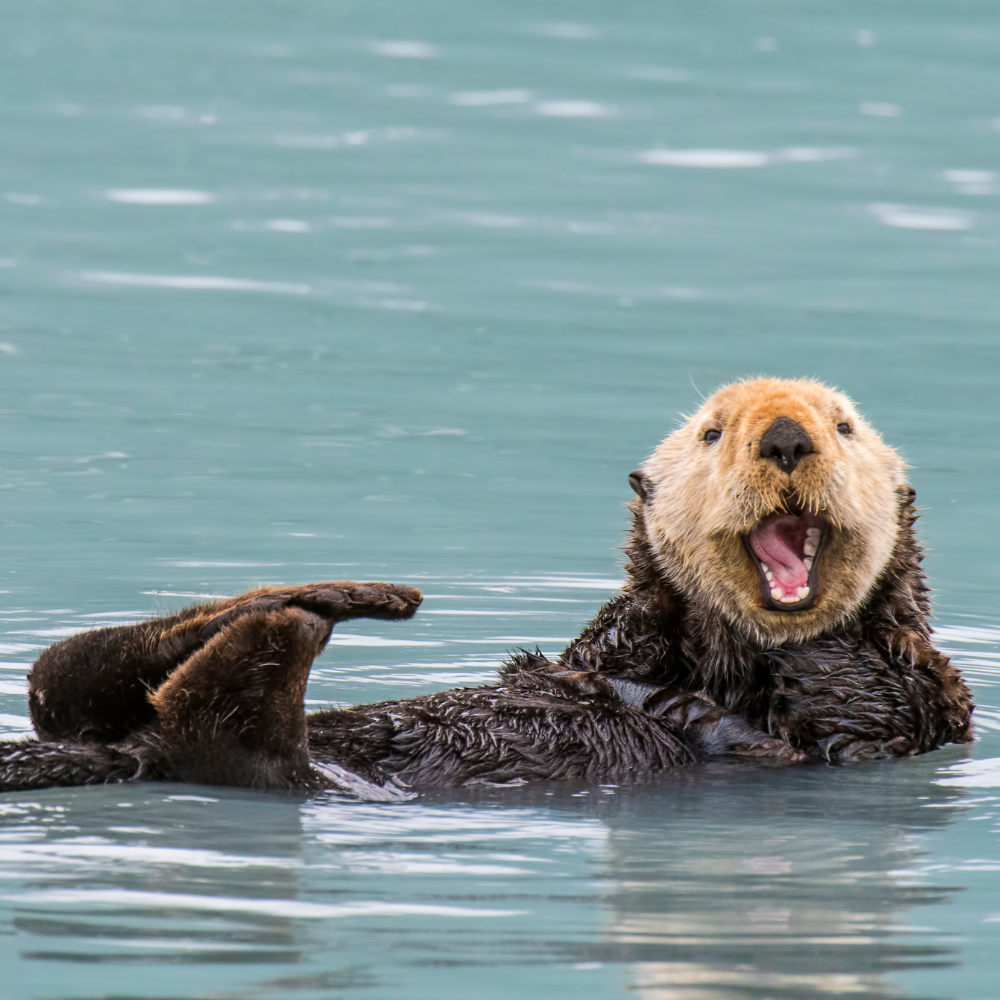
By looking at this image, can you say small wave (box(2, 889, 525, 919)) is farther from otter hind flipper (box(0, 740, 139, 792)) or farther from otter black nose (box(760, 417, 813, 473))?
otter black nose (box(760, 417, 813, 473))

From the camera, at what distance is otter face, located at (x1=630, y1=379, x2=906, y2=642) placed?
4766 millimetres

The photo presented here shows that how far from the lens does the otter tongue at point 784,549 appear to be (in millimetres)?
4984

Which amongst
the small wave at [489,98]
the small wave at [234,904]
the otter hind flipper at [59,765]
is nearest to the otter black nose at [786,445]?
the small wave at [234,904]

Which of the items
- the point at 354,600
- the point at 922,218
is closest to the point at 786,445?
the point at 354,600

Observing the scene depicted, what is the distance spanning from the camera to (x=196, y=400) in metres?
9.85

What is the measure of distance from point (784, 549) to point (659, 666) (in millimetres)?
487

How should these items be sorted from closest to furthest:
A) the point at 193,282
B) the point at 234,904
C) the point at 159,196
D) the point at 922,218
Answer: the point at 234,904 → the point at 193,282 → the point at 922,218 → the point at 159,196

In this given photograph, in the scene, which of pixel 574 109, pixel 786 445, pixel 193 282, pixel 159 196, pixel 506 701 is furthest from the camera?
pixel 574 109

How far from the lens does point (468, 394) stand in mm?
9945

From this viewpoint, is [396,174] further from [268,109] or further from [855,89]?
[855,89]

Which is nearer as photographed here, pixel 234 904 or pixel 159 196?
pixel 234 904

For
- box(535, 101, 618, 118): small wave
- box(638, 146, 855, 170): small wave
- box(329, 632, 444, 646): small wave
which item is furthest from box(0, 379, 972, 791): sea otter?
box(535, 101, 618, 118): small wave

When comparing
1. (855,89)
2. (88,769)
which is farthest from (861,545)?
(855,89)

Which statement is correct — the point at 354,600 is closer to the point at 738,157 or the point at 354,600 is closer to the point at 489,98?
the point at 738,157
